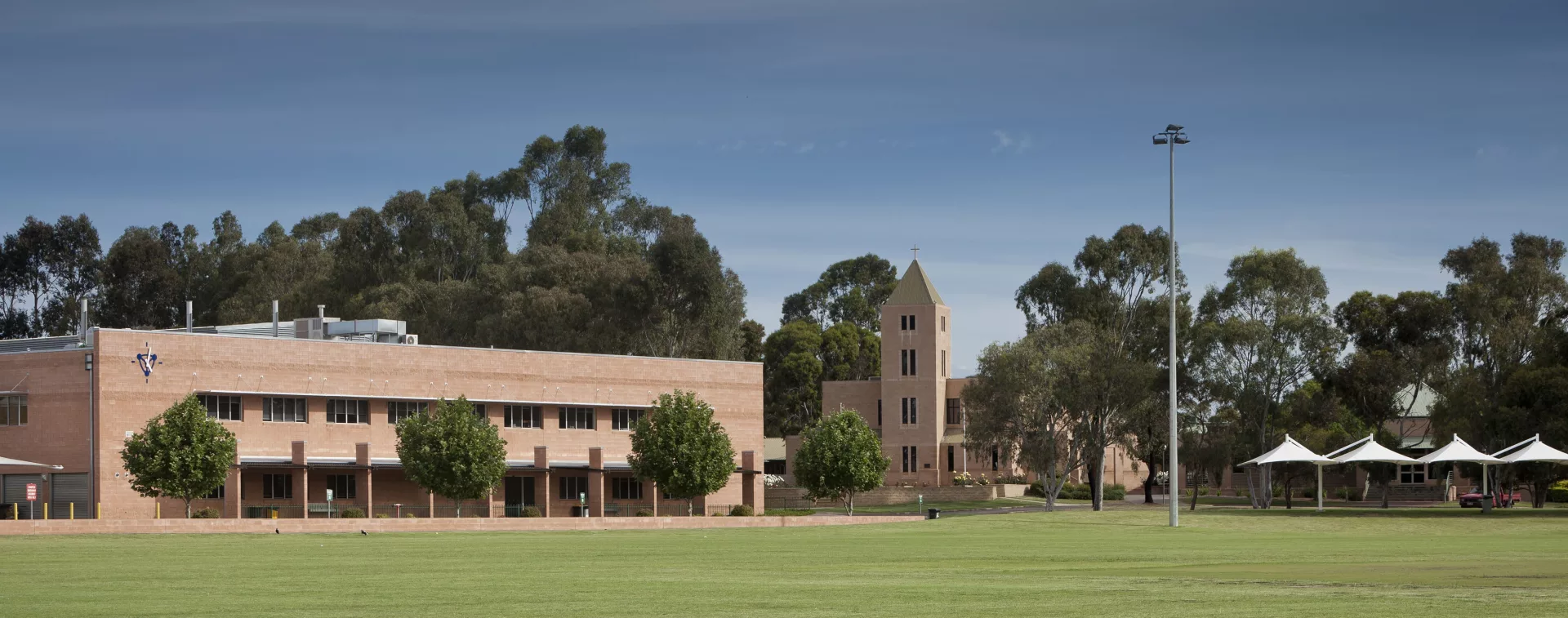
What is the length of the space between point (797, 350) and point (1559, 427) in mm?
66410

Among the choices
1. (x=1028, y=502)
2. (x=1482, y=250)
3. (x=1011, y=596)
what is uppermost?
(x=1482, y=250)

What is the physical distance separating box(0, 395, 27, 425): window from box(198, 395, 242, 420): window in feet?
21.4

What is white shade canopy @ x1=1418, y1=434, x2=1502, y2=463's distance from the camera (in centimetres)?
6178

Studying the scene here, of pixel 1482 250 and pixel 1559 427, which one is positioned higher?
pixel 1482 250

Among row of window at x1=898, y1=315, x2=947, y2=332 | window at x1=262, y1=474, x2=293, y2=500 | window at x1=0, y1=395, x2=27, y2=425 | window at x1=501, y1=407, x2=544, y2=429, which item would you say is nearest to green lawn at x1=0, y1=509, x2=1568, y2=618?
window at x1=0, y1=395, x2=27, y2=425

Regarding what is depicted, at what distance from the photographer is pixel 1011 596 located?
1777 centimetres

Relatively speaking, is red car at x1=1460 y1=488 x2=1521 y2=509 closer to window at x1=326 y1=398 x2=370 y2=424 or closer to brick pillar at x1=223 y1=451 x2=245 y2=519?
window at x1=326 y1=398 x2=370 y2=424

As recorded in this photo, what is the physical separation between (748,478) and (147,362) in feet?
101

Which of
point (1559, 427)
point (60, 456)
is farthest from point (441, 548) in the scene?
point (1559, 427)

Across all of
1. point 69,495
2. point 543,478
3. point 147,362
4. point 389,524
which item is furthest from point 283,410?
point 389,524

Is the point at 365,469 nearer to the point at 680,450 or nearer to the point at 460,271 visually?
the point at 680,450

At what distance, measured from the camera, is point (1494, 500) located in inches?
2997

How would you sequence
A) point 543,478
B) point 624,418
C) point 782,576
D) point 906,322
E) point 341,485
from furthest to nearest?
1. point 906,322
2. point 624,418
3. point 543,478
4. point 341,485
5. point 782,576

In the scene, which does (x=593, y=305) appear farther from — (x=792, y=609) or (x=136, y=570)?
(x=792, y=609)
